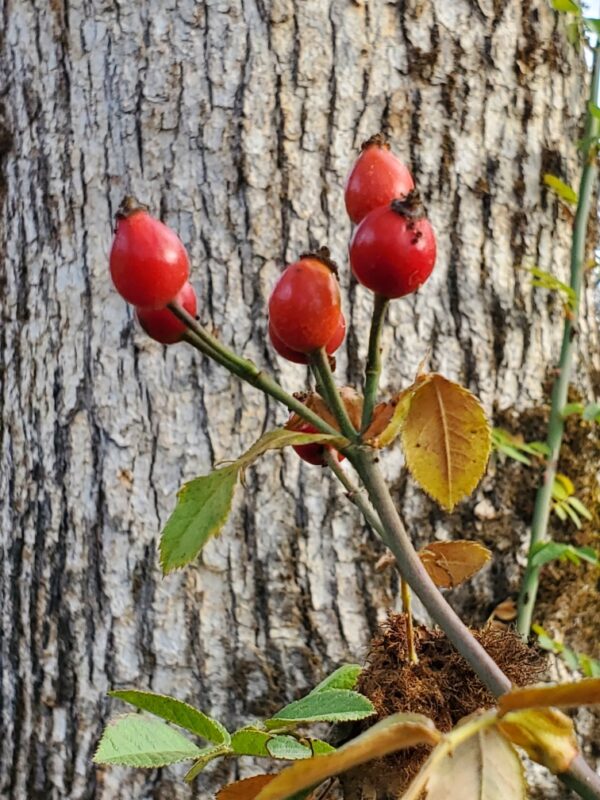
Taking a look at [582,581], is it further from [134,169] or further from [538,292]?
[134,169]

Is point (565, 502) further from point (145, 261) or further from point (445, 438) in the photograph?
point (145, 261)

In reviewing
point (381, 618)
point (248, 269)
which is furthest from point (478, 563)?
point (248, 269)

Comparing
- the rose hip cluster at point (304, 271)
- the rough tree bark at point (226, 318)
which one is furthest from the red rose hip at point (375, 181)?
the rough tree bark at point (226, 318)

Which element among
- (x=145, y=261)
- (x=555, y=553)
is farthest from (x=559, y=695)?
(x=555, y=553)

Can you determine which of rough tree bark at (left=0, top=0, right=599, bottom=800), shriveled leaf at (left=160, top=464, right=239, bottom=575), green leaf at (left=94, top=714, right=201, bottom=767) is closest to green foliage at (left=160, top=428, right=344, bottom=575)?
shriveled leaf at (left=160, top=464, right=239, bottom=575)

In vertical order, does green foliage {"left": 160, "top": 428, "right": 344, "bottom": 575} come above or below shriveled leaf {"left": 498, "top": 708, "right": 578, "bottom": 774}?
above

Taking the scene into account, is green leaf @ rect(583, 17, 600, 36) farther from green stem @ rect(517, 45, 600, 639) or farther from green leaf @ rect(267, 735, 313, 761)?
green leaf @ rect(267, 735, 313, 761)
